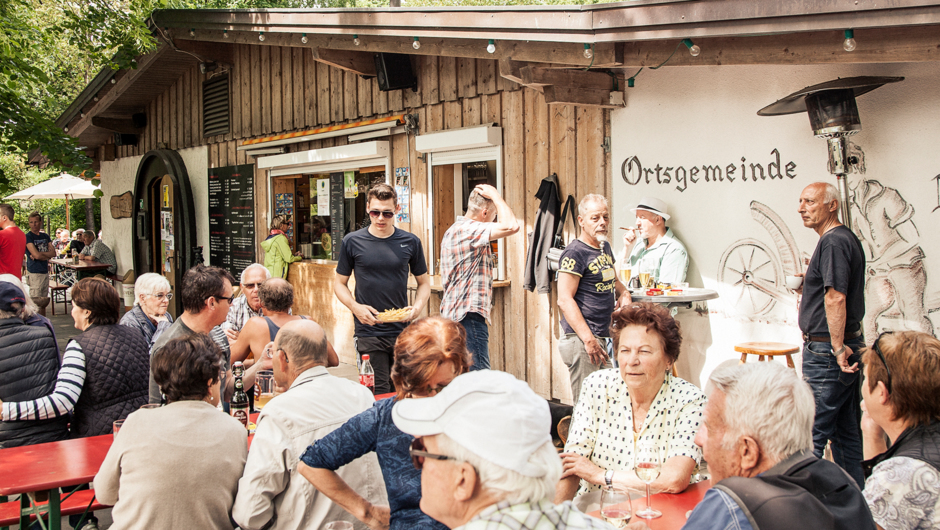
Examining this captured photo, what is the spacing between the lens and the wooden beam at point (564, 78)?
5.27 m

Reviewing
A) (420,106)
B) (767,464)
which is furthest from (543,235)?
(767,464)

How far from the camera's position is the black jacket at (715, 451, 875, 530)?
1577 mm

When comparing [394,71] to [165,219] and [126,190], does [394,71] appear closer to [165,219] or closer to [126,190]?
[165,219]

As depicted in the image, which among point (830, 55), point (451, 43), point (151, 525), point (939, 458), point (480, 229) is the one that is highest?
point (451, 43)

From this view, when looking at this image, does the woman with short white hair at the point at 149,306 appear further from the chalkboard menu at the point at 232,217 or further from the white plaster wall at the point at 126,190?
the white plaster wall at the point at 126,190

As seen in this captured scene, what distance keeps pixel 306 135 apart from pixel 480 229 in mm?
4321

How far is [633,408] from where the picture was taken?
2811mm

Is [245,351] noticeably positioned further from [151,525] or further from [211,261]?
[211,261]

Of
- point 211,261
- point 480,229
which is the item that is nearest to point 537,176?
point 480,229

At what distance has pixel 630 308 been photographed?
9.68 ft

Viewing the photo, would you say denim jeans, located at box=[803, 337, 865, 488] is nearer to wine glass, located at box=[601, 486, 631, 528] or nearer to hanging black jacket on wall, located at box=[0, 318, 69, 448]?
wine glass, located at box=[601, 486, 631, 528]

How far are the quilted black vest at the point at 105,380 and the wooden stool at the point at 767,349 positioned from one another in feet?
12.0

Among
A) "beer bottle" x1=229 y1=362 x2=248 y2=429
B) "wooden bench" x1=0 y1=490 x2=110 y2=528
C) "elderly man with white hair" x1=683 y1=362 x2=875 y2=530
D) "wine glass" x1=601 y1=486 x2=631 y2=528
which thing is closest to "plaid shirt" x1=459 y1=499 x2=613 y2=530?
"elderly man with white hair" x1=683 y1=362 x2=875 y2=530

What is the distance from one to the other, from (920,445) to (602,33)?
3.01 meters
